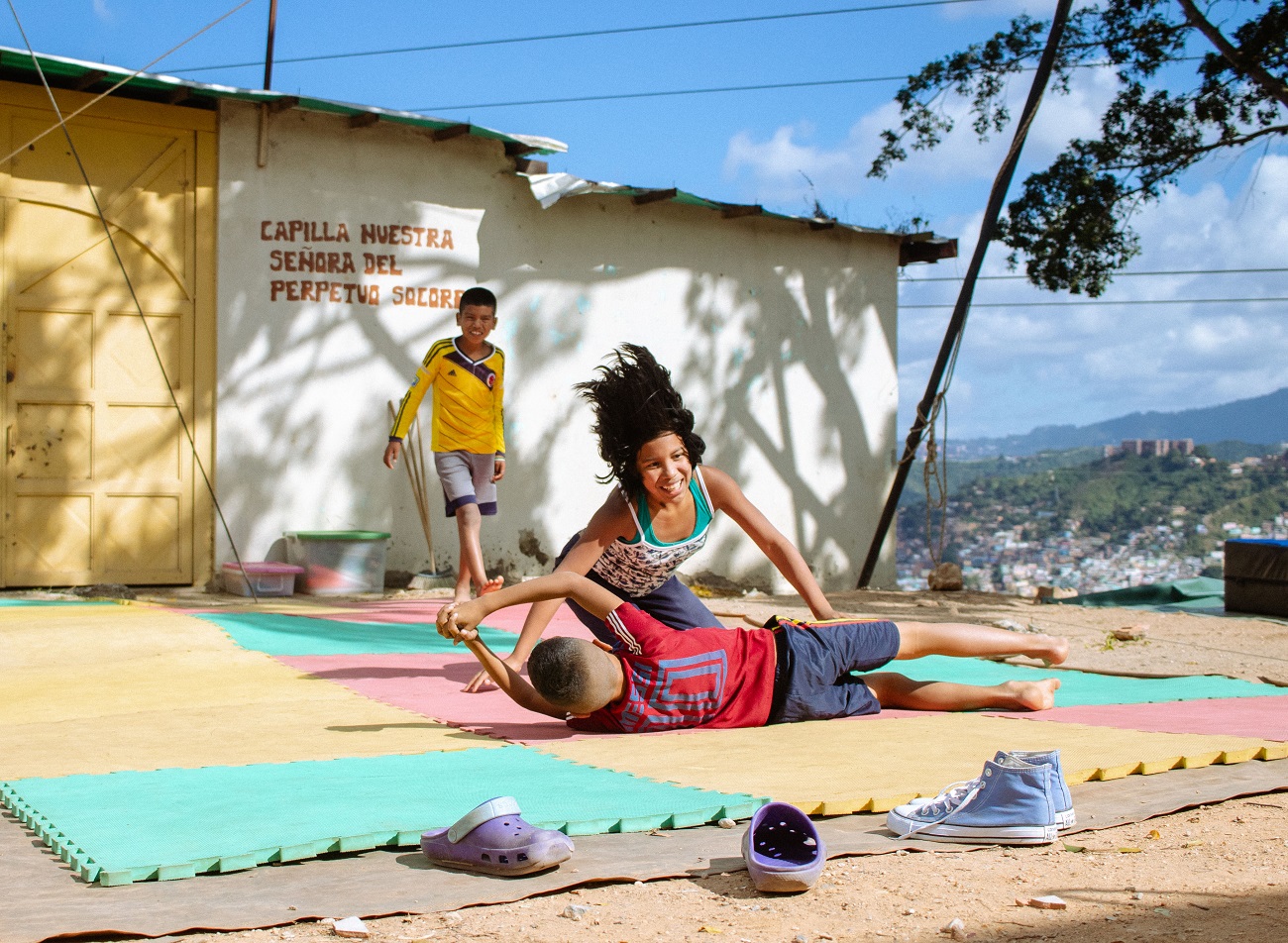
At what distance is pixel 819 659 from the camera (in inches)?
164

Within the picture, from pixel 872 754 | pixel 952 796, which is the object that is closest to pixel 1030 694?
pixel 872 754

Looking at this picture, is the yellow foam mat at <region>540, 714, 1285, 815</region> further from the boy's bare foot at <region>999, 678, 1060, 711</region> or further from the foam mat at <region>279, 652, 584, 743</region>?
the foam mat at <region>279, 652, 584, 743</region>

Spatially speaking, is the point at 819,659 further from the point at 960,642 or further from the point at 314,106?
the point at 314,106

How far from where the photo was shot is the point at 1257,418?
3127 inches

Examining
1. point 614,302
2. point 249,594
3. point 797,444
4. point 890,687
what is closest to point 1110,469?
point 797,444

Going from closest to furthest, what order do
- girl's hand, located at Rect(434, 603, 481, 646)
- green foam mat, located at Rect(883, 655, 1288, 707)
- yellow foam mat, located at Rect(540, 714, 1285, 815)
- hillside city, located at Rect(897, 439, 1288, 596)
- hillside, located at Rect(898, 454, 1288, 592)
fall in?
1. yellow foam mat, located at Rect(540, 714, 1285, 815)
2. girl's hand, located at Rect(434, 603, 481, 646)
3. green foam mat, located at Rect(883, 655, 1288, 707)
4. hillside city, located at Rect(897, 439, 1288, 596)
5. hillside, located at Rect(898, 454, 1288, 592)

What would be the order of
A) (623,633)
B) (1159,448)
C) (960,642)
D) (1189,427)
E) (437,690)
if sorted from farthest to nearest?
1. (1189,427)
2. (1159,448)
3. (437,690)
4. (960,642)
5. (623,633)

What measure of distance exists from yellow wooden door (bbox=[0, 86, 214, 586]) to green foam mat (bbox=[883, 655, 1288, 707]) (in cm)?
582

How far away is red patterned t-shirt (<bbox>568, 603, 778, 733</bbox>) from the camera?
3.92 m

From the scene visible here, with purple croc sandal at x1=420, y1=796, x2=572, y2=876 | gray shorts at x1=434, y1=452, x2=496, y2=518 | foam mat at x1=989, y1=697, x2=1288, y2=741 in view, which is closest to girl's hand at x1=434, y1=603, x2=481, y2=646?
purple croc sandal at x1=420, y1=796, x2=572, y2=876

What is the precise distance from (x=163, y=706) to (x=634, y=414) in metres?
2.09

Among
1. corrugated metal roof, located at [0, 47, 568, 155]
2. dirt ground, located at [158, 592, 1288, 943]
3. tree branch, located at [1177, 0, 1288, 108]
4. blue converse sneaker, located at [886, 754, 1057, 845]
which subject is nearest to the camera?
dirt ground, located at [158, 592, 1288, 943]

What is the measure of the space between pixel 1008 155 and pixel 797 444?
340 centimetres

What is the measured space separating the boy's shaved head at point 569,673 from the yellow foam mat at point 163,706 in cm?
33
